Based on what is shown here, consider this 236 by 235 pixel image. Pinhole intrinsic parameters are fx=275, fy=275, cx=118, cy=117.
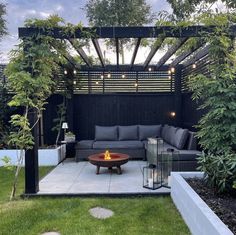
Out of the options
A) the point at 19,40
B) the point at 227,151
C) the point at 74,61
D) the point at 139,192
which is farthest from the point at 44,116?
the point at 227,151

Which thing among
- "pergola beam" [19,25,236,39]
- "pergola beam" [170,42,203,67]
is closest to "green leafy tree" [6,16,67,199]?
"pergola beam" [19,25,236,39]

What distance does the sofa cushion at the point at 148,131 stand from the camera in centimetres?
894

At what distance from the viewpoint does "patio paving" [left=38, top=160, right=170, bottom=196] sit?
5039mm

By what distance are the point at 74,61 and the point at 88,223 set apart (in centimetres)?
530

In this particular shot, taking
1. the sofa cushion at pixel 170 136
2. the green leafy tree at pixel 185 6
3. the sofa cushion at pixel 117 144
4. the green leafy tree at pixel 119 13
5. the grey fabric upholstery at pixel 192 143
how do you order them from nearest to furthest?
the grey fabric upholstery at pixel 192 143 → the sofa cushion at pixel 170 136 → the sofa cushion at pixel 117 144 → the green leafy tree at pixel 185 6 → the green leafy tree at pixel 119 13

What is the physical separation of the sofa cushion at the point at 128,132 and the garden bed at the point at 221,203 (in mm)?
4596

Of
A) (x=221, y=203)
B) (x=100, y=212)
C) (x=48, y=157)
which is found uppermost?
(x=221, y=203)

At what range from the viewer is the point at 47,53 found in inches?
190

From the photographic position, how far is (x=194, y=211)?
10.5 ft

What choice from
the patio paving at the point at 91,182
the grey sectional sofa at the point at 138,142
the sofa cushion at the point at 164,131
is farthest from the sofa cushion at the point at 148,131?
the patio paving at the point at 91,182

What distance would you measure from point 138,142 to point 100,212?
441cm

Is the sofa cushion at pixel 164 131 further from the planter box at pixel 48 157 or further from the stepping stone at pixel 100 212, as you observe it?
the stepping stone at pixel 100 212

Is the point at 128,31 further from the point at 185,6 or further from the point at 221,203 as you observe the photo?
the point at 185,6

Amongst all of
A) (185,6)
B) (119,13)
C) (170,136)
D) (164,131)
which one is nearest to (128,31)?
(170,136)
